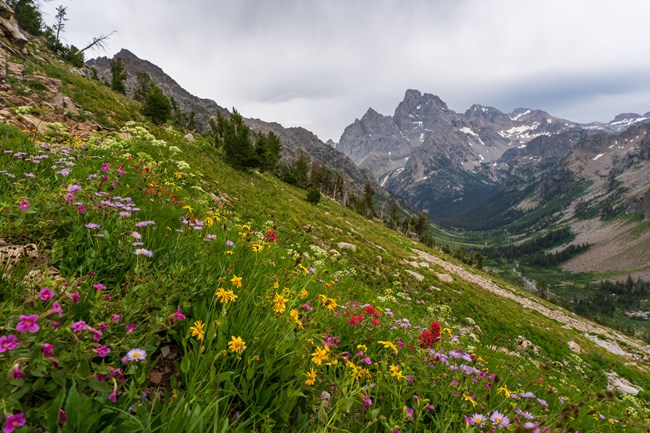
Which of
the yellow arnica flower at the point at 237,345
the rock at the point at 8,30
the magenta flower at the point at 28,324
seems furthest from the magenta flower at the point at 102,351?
the rock at the point at 8,30

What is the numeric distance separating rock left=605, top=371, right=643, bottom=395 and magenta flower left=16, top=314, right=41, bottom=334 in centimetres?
1934

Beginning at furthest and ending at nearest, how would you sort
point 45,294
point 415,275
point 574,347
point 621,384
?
point 415,275
point 574,347
point 621,384
point 45,294

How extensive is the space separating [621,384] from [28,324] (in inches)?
869

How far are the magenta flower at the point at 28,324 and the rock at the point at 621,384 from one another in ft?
63.5

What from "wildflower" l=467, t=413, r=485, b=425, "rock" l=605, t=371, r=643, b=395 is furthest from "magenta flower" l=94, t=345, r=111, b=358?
"rock" l=605, t=371, r=643, b=395

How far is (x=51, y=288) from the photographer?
8.15 feet

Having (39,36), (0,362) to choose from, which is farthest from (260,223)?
(39,36)

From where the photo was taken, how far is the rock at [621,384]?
1393 centimetres

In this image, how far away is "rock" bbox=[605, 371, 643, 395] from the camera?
13.9 metres

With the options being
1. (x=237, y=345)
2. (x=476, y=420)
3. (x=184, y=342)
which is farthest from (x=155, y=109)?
(x=476, y=420)

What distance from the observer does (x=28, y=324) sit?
1824 mm

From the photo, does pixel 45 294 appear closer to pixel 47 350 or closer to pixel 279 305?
pixel 47 350

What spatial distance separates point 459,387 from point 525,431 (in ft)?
6.57

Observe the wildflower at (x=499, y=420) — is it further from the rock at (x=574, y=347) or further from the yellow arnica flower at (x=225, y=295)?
the rock at (x=574, y=347)
